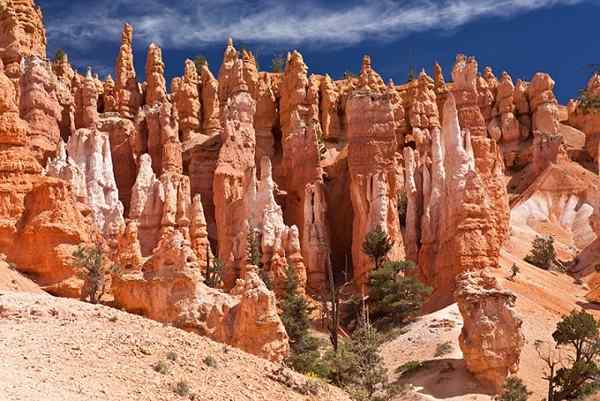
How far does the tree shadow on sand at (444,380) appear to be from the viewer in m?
33.7

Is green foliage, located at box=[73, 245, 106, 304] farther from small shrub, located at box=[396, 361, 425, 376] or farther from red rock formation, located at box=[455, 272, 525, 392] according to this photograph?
red rock formation, located at box=[455, 272, 525, 392]

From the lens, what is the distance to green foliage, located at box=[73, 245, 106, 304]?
31.3 meters

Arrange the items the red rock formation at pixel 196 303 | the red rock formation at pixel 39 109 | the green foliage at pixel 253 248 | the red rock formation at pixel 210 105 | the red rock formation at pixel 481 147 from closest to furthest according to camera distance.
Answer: the red rock formation at pixel 196 303, the green foliage at pixel 253 248, the red rock formation at pixel 481 147, the red rock formation at pixel 39 109, the red rock formation at pixel 210 105

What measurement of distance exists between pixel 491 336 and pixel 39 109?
32514 millimetres

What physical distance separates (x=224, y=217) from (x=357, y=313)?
12.5 metres

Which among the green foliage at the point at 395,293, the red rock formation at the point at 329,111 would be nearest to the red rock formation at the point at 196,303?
the green foliage at the point at 395,293

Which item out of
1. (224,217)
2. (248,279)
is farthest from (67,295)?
(224,217)

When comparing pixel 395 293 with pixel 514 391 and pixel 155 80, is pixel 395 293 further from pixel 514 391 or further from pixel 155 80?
pixel 155 80

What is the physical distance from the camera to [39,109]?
5372 centimetres

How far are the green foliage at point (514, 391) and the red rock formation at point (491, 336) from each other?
0.77 meters

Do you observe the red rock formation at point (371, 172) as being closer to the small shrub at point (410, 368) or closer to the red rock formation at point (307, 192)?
the red rock formation at point (307, 192)

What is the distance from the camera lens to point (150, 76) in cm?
7100

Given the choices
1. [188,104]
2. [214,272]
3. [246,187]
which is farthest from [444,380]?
[188,104]

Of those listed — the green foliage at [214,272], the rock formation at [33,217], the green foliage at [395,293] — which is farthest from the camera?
the green foliage at [214,272]
